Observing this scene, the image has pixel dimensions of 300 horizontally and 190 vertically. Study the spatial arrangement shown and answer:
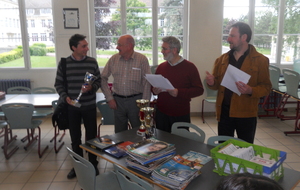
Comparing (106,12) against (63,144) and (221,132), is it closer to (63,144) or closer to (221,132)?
(63,144)

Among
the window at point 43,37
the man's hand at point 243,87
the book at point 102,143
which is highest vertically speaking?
the window at point 43,37

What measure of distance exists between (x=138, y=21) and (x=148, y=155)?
4.41 metres

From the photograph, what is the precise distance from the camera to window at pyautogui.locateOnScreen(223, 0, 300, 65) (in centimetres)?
571

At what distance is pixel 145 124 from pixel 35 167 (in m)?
1.94

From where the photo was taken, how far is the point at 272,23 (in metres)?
5.87

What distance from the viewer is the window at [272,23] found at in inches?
225

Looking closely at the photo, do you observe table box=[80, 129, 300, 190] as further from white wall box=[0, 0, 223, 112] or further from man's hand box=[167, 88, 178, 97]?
white wall box=[0, 0, 223, 112]

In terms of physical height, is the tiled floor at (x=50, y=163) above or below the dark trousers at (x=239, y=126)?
below

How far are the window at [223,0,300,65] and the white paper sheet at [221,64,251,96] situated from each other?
3.67 m

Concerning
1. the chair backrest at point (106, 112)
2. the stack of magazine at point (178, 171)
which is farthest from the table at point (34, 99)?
the stack of magazine at point (178, 171)

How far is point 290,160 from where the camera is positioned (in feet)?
11.7

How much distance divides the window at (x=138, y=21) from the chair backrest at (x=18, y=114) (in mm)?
2512

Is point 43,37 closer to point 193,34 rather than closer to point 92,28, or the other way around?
point 92,28

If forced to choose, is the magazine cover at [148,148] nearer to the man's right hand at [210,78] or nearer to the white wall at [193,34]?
the man's right hand at [210,78]
